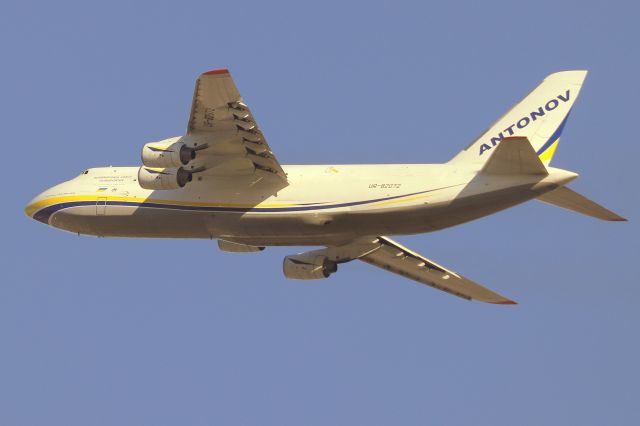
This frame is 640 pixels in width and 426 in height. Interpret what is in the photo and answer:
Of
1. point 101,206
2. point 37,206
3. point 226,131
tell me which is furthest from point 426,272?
point 37,206

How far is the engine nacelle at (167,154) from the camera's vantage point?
29.8m

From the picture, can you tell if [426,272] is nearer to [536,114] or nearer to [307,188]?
[307,188]

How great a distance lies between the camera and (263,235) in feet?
102

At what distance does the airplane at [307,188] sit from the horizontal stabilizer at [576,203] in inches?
1.0

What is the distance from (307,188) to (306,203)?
34 centimetres

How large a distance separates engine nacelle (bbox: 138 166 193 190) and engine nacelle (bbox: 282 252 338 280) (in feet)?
12.0

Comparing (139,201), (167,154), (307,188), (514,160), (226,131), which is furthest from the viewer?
(139,201)

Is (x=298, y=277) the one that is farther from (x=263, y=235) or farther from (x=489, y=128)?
(x=489, y=128)

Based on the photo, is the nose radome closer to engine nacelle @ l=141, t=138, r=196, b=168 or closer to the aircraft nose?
the aircraft nose

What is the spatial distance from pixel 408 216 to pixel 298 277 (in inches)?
175

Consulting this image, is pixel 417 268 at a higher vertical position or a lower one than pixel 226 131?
lower

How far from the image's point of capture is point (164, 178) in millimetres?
30625

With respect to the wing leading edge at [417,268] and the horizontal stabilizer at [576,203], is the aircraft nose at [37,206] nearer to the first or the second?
the wing leading edge at [417,268]

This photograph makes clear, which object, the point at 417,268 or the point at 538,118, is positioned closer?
the point at 538,118
